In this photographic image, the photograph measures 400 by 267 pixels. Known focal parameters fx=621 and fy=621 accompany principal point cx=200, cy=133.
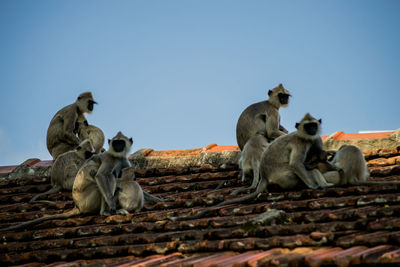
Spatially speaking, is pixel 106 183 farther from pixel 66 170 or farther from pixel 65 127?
pixel 65 127

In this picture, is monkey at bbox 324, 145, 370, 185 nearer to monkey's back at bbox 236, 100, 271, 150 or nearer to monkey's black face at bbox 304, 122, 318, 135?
monkey's black face at bbox 304, 122, 318, 135

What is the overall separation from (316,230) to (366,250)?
75 centimetres

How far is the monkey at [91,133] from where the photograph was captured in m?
10.8

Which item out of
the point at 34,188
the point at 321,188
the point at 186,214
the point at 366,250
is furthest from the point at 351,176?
the point at 34,188

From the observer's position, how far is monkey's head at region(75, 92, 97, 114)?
1141 cm

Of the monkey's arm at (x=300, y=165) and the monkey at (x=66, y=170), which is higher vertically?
the monkey at (x=66, y=170)

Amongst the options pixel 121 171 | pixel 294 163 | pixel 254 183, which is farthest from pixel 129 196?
pixel 294 163

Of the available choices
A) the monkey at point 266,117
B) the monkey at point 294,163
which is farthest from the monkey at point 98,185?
the monkey at point 266,117

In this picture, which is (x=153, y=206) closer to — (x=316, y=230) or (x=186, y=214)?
(x=186, y=214)

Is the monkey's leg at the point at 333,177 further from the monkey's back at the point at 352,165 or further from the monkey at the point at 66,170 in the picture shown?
the monkey at the point at 66,170

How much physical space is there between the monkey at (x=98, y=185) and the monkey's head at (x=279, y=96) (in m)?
2.93

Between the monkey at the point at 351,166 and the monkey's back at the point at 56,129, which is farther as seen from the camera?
the monkey's back at the point at 56,129

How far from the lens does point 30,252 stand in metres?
5.43

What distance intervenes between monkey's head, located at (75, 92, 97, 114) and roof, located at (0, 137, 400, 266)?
151 inches
